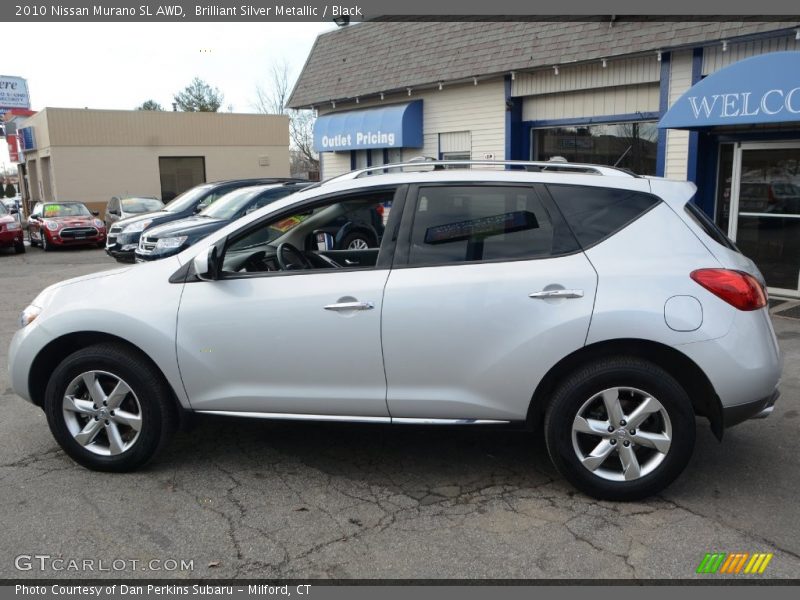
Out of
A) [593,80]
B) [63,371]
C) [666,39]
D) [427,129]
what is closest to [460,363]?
[63,371]

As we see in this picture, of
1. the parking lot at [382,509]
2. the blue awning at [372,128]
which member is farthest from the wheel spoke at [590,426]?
the blue awning at [372,128]

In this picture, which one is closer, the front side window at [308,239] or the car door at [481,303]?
the car door at [481,303]

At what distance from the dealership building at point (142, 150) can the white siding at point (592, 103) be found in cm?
2297

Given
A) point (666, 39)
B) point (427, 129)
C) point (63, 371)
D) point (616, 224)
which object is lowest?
point (63, 371)

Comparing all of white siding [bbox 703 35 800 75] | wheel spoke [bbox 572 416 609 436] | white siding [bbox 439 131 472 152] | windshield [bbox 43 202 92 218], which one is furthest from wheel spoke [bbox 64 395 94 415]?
windshield [bbox 43 202 92 218]

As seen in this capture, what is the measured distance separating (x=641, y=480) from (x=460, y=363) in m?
1.12

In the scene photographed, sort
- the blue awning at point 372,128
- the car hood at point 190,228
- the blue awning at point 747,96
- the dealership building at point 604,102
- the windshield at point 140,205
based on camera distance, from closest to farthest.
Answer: the blue awning at point 747,96, the dealership building at point 604,102, the car hood at point 190,228, the blue awning at point 372,128, the windshield at point 140,205

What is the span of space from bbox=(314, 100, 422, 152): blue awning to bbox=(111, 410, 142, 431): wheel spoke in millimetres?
11215

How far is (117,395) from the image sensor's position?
13.5 ft

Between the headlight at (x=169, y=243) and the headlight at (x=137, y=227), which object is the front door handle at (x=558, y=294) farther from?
the headlight at (x=137, y=227)

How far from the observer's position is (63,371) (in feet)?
13.6

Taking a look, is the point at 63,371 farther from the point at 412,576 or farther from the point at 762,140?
the point at 762,140

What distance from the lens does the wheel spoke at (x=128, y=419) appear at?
4.11 m

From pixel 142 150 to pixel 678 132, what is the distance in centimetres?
2649
